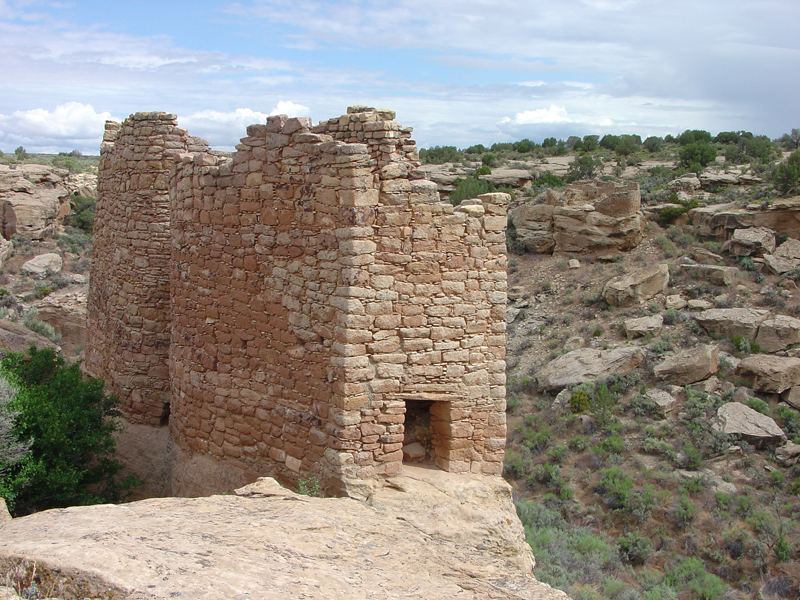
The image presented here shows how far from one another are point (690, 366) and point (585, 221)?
9.34 meters

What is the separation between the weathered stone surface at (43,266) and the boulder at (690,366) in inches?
836

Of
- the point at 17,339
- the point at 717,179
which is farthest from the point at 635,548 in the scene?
the point at 717,179

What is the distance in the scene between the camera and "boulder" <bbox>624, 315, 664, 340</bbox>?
64.4 feet

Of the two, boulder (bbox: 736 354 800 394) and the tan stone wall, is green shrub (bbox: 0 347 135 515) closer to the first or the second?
the tan stone wall

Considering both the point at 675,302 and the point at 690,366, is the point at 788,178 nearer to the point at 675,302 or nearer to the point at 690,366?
the point at 675,302

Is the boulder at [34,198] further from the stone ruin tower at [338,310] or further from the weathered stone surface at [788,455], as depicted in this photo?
the weathered stone surface at [788,455]

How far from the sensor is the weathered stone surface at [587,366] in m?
18.4

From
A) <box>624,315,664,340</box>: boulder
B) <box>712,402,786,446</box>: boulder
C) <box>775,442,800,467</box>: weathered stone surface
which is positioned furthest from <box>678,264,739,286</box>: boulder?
<box>775,442,800,467</box>: weathered stone surface

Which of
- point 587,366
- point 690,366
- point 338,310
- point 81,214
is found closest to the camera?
point 338,310

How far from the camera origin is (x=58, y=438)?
739 cm

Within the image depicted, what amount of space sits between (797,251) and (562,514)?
13307 millimetres

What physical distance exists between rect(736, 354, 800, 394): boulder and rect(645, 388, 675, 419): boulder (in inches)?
82.4

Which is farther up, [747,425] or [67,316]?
[67,316]

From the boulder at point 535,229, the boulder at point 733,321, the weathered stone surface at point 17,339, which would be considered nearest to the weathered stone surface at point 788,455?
the boulder at point 733,321
